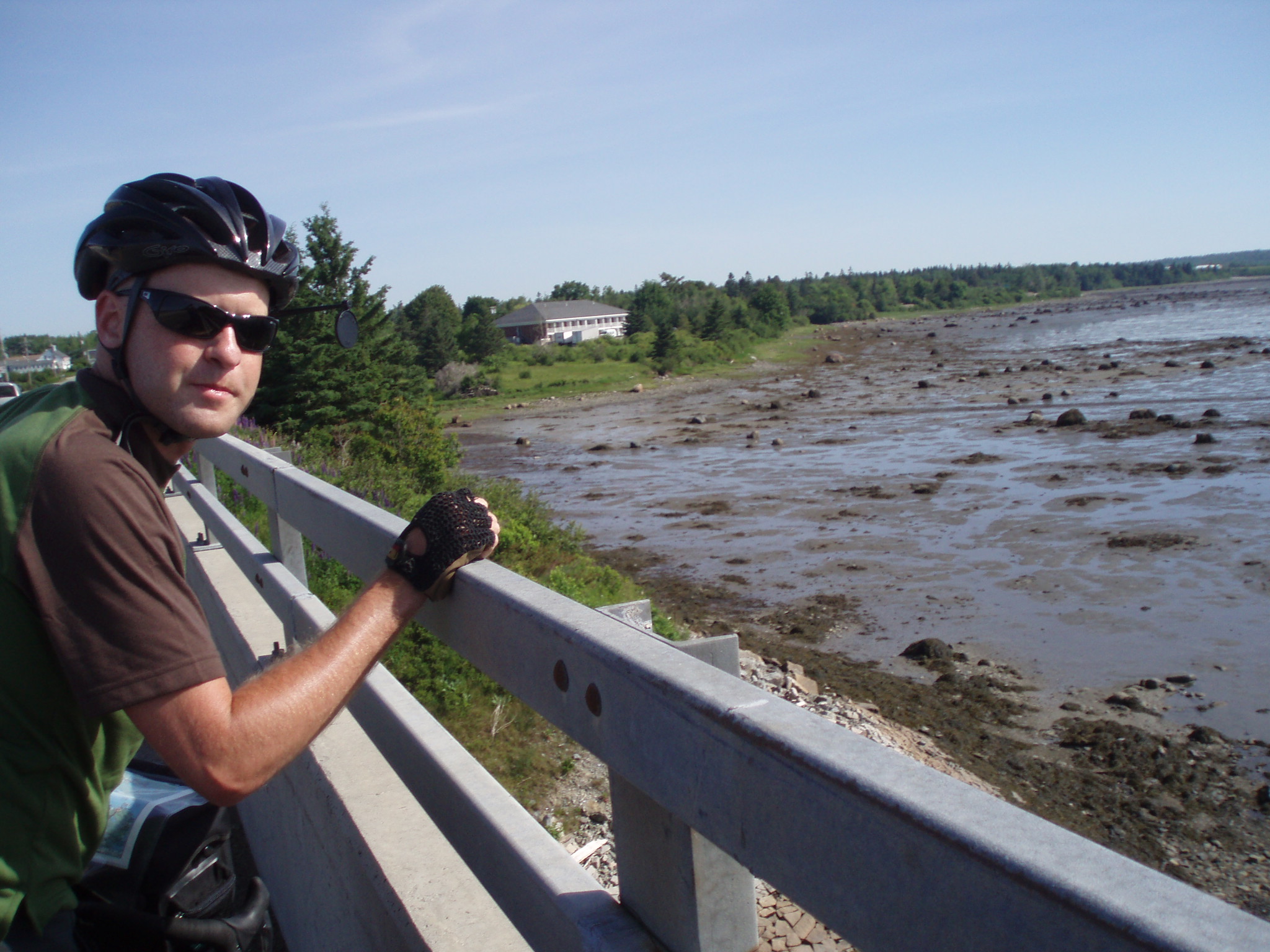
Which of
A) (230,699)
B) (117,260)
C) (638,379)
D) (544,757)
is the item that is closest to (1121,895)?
(230,699)

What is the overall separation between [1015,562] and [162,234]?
16.0 metres

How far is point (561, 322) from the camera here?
122 metres

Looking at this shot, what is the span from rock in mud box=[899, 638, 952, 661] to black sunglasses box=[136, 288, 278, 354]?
11165 millimetres

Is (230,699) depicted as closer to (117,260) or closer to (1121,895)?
(117,260)

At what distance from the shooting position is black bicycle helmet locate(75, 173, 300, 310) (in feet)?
6.86

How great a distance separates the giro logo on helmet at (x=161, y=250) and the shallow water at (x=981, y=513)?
35.2 feet

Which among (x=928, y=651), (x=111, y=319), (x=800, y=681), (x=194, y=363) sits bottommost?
(x=928, y=651)

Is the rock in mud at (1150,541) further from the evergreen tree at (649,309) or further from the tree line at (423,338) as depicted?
the evergreen tree at (649,309)

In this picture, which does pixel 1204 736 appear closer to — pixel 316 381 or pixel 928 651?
pixel 928 651

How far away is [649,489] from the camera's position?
25.5m

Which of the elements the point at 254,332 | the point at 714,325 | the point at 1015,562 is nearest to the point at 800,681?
the point at 1015,562

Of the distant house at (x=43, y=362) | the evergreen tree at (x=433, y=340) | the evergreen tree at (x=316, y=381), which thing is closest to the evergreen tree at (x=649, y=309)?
the evergreen tree at (x=433, y=340)

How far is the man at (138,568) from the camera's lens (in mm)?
1683

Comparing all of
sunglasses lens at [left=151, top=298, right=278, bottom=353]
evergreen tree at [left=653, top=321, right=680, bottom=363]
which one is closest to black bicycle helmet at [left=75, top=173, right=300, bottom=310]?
sunglasses lens at [left=151, top=298, right=278, bottom=353]
